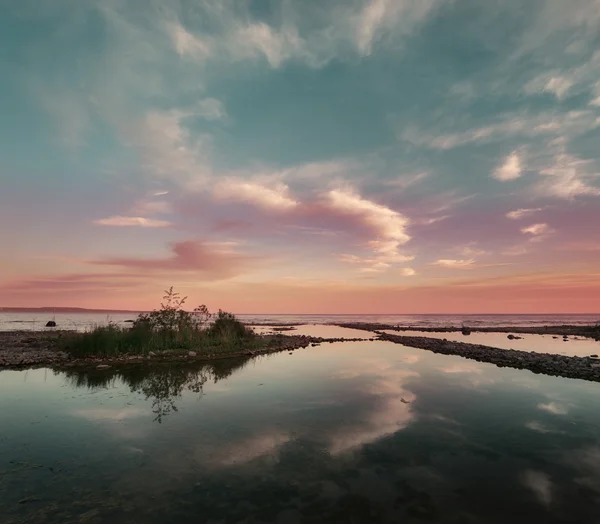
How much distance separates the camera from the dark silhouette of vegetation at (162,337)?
89.2 feet

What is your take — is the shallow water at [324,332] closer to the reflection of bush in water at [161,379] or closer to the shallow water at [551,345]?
the shallow water at [551,345]

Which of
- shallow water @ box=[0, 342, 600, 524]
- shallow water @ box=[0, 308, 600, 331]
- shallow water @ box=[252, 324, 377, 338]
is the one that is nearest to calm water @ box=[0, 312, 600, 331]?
shallow water @ box=[0, 308, 600, 331]

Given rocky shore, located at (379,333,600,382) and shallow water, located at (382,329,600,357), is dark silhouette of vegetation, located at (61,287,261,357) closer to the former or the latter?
rocky shore, located at (379,333,600,382)

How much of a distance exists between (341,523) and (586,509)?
4.89m

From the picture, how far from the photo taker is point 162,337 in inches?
1193

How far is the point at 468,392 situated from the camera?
17047 millimetres

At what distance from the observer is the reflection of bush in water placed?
51.1ft

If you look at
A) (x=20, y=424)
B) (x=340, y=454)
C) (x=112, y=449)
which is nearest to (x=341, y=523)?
(x=340, y=454)

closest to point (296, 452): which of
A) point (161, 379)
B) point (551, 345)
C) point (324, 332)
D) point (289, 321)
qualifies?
point (161, 379)

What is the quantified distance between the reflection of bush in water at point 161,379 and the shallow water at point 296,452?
192 millimetres

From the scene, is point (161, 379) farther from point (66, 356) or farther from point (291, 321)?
point (291, 321)

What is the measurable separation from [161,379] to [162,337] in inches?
464

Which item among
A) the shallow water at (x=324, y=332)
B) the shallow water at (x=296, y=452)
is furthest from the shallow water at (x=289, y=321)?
the shallow water at (x=296, y=452)

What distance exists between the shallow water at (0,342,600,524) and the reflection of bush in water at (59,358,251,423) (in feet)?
0.63
